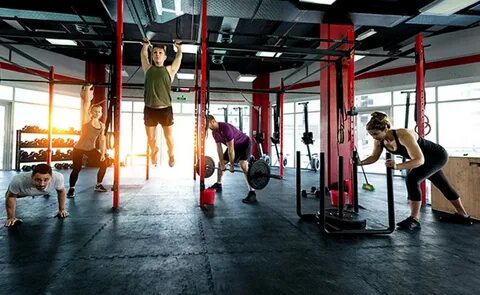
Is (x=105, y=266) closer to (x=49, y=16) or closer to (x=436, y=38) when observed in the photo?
(x=49, y=16)

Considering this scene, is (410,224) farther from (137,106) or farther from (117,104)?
(137,106)

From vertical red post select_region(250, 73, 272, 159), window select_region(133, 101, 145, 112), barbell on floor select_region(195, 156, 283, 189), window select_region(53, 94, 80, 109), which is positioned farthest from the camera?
window select_region(133, 101, 145, 112)

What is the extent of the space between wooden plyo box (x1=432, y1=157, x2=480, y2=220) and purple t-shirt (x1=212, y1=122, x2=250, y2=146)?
2.54m

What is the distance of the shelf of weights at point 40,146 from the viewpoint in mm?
8305

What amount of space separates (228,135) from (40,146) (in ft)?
24.5

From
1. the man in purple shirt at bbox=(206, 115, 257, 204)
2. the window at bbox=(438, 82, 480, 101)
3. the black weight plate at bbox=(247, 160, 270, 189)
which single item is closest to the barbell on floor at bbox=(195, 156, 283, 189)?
the black weight plate at bbox=(247, 160, 270, 189)

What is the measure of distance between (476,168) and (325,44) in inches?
132

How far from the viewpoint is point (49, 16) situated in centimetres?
557

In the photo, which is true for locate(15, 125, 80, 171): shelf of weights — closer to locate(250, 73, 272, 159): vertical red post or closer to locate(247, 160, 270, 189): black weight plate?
locate(250, 73, 272, 159): vertical red post

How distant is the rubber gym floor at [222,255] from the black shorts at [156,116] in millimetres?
1037

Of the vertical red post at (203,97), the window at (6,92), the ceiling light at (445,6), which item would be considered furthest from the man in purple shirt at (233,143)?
the window at (6,92)

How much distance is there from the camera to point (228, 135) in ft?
13.4

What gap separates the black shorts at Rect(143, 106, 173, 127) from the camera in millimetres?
3447

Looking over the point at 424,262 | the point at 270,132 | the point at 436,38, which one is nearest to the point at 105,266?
the point at 424,262
